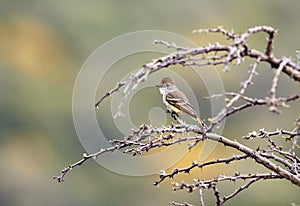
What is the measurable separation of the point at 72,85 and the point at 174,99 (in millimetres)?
14505

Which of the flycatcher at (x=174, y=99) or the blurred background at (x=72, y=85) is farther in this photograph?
the blurred background at (x=72, y=85)

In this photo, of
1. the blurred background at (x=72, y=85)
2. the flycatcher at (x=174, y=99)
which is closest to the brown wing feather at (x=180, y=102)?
the flycatcher at (x=174, y=99)

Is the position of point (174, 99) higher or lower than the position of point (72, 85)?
lower

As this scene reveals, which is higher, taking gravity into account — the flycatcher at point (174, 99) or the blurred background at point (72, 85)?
the blurred background at point (72, 85)

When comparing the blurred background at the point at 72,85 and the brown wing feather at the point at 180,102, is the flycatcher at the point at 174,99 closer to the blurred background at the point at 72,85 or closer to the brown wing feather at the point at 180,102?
the brown wing feather at the point at 180,102

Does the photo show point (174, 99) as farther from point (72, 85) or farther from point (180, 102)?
point (72, 85)

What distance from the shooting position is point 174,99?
10.4 ft

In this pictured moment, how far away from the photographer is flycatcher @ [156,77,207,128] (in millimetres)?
3125

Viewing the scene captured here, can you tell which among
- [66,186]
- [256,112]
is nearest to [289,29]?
[256,112]

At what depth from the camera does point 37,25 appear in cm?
1822

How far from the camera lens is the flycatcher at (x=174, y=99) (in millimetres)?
3125

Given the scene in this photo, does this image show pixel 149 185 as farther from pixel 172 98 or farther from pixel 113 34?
pixel 172 98

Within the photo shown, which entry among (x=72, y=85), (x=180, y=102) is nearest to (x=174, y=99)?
(x=180, y=102)

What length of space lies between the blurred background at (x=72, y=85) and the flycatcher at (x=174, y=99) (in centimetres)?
1037
